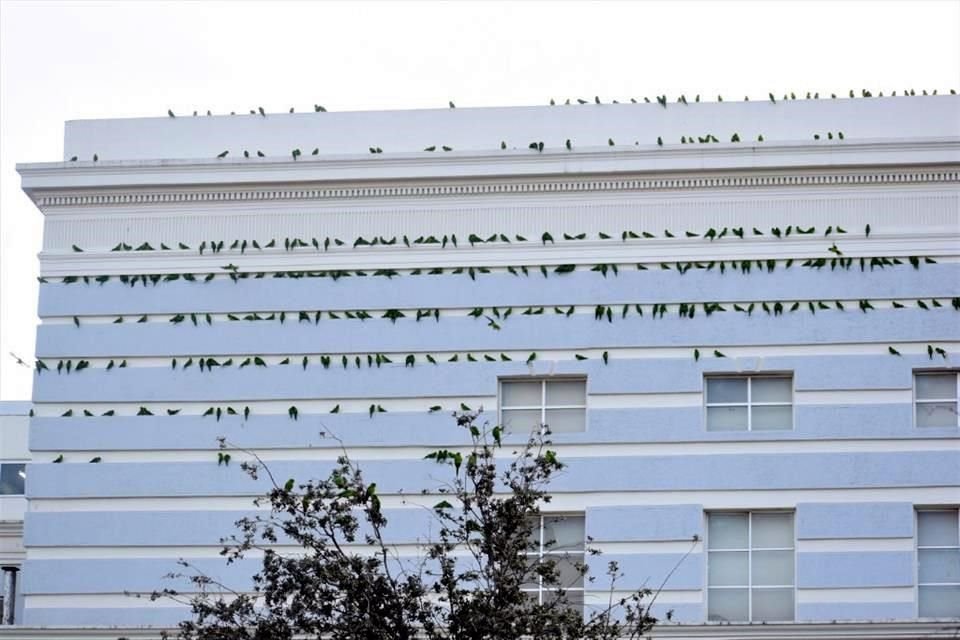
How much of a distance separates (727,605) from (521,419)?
13.6 ft

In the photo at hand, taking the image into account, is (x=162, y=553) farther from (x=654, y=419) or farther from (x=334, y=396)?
(x=654, y=419)

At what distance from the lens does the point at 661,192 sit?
3253 centimetres

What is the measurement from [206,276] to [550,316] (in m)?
5.36

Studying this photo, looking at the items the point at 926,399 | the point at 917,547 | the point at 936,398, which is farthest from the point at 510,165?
the point at 917,547

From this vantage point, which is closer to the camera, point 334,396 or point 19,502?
point 334,396

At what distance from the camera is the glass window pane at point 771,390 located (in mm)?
32000

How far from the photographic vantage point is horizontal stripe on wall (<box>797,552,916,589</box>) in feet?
101

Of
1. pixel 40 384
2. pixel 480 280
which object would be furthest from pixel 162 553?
pixel 480 280

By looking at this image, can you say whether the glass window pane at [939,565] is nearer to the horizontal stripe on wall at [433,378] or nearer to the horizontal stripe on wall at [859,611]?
the horizontal stripe on wall at [859,611]

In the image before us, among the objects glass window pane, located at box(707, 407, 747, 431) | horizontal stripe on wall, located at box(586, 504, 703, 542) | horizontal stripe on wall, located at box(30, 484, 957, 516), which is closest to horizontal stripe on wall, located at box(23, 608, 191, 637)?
horizontal stripe on wall, located at box(30, 484, 957, 516)

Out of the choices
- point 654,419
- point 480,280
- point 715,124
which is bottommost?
point 654,419

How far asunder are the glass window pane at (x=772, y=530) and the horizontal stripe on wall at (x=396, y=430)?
3.71 feet

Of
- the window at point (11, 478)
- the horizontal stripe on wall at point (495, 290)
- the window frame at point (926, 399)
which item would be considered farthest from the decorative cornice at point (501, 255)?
the window at point (11, 478)

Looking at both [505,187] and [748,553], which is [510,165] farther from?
[748,553]
